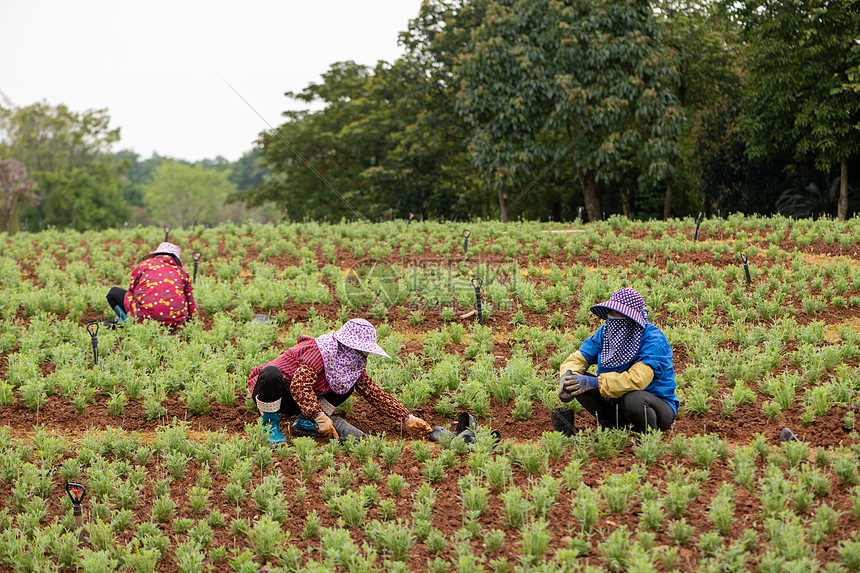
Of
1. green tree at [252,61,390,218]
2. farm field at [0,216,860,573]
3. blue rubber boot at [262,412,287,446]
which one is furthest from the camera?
green tree at [252,61,390,218]

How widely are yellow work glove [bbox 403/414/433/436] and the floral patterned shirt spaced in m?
3.73

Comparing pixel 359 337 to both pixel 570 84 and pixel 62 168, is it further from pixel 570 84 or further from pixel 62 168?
pixel 62 168

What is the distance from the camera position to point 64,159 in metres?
56.6

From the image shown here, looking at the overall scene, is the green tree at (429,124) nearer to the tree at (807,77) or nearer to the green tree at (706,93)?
the green tree at (706,93)

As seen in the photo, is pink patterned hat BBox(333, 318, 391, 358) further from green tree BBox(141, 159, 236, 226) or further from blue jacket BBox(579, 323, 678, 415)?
green tree BBox(141, 159, 236, 226)

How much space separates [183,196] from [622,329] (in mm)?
84040

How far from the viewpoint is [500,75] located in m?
20.8

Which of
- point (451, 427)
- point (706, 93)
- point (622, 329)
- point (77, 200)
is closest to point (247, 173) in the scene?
point (77, 200)

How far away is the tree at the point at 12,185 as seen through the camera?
1772 inches

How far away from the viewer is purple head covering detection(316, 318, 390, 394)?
5527mm

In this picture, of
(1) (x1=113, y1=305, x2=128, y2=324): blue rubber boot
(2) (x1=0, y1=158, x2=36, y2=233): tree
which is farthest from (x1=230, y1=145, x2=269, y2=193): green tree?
(1) (x1=113, y1=305, x2=128, y2=324): blue rubber boot

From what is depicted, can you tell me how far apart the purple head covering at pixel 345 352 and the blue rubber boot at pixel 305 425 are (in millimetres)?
401

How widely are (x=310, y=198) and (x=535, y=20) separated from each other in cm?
1398

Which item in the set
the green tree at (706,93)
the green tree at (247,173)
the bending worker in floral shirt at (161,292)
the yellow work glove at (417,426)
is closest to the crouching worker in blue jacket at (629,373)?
the yellow work glove at (417,426)
